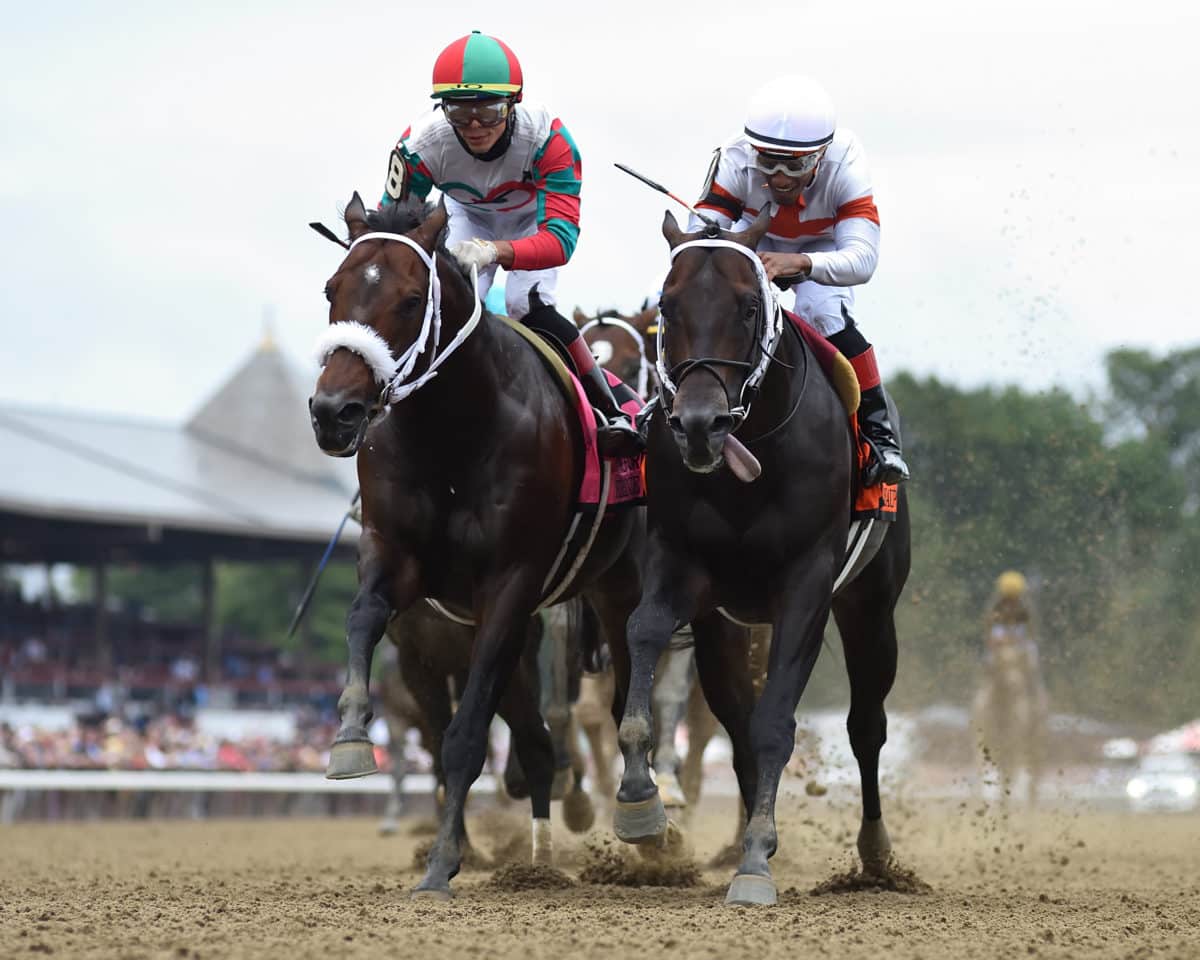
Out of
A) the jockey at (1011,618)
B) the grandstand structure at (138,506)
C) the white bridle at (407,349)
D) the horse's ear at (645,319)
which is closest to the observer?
the white bridle at (407,349)

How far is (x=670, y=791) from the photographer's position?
9617 mm

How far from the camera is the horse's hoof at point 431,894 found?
21.9ft

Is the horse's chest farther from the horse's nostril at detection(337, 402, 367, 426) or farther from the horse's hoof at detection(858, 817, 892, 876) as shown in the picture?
the horse's hoof at detection(858, 817, 892, 876)

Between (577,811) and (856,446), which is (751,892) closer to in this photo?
(856,446)

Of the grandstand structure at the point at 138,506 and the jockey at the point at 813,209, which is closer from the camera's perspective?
the jockey at the point at 813,209

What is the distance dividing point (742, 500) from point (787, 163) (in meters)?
1.45

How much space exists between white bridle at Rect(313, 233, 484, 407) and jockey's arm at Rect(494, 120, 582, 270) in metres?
0.48

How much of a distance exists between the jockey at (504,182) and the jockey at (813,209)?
67 cm

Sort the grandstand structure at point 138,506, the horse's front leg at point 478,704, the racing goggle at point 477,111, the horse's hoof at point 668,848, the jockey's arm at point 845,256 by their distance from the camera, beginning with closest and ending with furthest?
the horse's front leg at point 478,704
the jockey's arm at point 845,256
the racing goggle at point 477,111
the horse's hoof at point 668,848
the grandstand structure at point 138,506

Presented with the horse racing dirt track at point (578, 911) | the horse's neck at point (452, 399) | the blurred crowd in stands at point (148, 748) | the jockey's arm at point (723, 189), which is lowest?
the horse racing dirt track at point (578, 911)

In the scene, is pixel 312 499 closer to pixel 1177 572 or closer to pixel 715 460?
pixel 1177 572

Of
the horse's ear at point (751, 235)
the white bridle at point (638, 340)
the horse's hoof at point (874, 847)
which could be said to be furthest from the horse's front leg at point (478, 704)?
the white bridle at point (638, 340)

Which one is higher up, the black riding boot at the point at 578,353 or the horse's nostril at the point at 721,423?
the black riding boot at the point at 578,353

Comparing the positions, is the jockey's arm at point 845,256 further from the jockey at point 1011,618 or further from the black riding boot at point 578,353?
the jockey at point 1011,618
